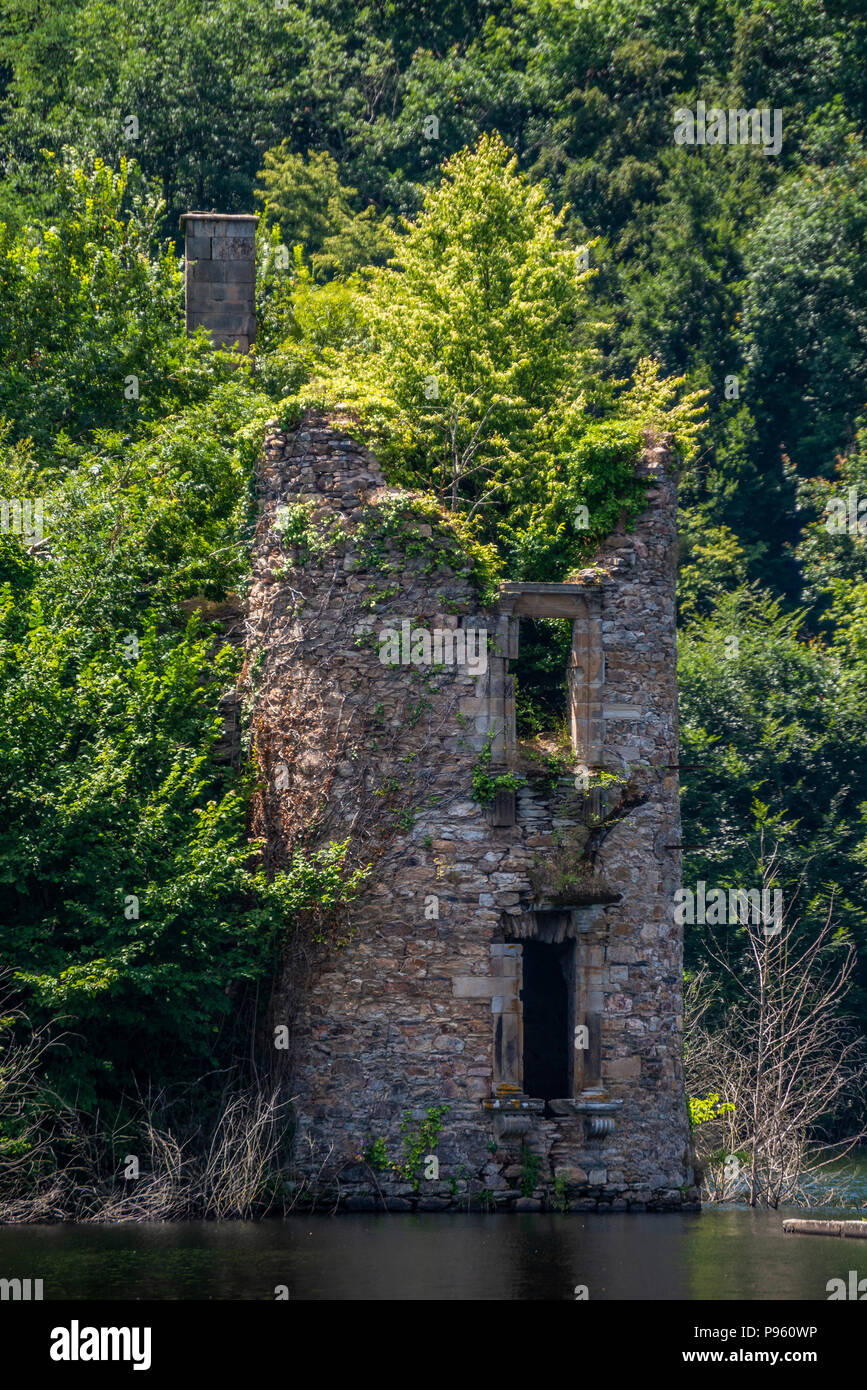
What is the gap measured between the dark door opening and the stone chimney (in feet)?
42.3

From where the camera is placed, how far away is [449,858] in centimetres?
2672

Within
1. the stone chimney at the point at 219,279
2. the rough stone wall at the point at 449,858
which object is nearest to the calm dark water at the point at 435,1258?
the rough stone wall at the point at 449,858

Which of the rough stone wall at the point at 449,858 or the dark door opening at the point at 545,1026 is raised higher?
the rough stone wall at the point at 449,858

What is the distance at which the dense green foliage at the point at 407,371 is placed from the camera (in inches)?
1041

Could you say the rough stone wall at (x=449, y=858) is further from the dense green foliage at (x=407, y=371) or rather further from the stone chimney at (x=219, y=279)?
the stone chimney at (x=219, y=279)

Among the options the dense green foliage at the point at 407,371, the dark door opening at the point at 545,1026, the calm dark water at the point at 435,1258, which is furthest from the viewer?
the dark door opening at the point at 545,1026

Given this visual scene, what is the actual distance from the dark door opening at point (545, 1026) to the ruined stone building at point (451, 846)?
3467 mm

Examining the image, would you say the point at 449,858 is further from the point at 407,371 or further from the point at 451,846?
the point at 407,371

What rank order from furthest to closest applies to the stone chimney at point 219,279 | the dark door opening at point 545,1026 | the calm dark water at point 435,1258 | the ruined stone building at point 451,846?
the stone chimney at point 219,279 < the dark door opening at point 545,1026 < the ruined stone building at point 451,846 < the calm dark water at point 435,1258

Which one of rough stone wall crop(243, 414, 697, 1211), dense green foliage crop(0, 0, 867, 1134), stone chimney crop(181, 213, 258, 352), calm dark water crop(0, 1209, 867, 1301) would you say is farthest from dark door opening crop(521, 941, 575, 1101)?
stone chimney crop(181, 213, 258, 352)

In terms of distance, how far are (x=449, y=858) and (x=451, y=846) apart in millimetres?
143

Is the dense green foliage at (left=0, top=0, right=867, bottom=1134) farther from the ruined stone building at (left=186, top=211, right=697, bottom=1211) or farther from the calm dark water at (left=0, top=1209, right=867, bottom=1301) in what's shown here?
the calm dark water at (left=0, top=1209, right=867, bottom=1301)

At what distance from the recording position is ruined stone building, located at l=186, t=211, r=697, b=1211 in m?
26.3

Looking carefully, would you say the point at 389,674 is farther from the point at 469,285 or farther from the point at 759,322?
the point at 759,322
